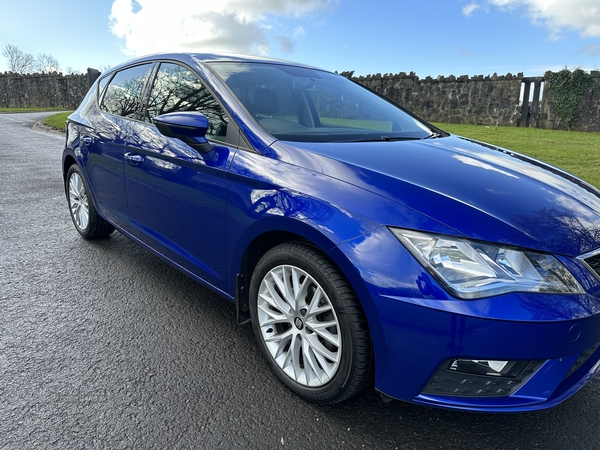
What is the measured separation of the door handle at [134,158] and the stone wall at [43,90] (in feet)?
146

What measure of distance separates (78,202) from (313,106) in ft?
8.65

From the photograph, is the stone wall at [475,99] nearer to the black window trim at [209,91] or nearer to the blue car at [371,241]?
the blue car at [371,241]

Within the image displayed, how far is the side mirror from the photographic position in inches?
94.0

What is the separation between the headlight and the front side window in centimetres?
133

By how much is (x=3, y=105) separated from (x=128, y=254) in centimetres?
5387

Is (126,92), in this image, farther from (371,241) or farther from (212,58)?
(371,241)

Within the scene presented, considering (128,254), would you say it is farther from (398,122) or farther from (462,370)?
(462,370)

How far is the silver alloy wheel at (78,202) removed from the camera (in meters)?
4.28

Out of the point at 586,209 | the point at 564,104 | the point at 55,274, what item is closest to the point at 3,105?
the point at 564,104

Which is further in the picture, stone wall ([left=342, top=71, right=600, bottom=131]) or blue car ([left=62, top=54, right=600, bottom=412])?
stone wall ([left=342, top=71, right=600, bottom=131])

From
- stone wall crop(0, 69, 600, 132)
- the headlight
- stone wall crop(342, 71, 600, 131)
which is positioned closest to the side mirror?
the headlight

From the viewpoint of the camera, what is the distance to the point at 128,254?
13.3 ft

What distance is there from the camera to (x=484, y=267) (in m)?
1.67

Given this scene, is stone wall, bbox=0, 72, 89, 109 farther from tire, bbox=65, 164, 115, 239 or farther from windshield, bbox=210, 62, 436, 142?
windshield, bbox=210, 62, 436, 142
